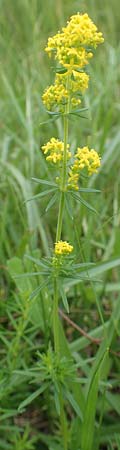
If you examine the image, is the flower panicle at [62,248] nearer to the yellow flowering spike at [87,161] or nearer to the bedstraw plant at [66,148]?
the bedstraw plant at [66,148]

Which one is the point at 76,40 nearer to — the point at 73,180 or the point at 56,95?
the point at 56,95

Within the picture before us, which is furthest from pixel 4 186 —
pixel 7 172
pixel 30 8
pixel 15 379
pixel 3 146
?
pixel 30 8

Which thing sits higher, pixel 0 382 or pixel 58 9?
pixel 58 9

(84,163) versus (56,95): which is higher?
(56,95)

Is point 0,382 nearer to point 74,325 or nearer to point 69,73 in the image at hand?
point 74,325

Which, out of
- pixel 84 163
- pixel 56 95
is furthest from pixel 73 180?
pixel 56 95
